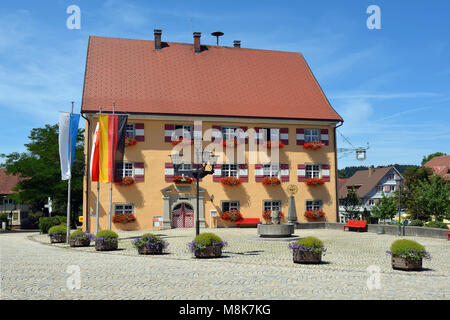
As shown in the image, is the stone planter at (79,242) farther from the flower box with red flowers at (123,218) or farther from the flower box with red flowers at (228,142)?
the flower box with red flowers at (228,142)

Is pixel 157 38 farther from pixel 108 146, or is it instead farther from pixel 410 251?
pixel 410 251

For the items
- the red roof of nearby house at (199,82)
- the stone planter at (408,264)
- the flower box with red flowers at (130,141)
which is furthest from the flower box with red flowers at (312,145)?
the stone planter at (408,264)

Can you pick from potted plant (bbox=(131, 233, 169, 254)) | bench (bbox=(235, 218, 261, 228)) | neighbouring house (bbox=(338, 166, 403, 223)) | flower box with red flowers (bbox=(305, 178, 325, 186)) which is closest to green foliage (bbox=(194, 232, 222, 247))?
potted plant (bbox=(131, 233, 169, 254))

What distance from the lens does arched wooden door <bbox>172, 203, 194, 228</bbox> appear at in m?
29.7

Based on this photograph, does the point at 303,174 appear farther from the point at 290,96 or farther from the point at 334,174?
the point at 290,96

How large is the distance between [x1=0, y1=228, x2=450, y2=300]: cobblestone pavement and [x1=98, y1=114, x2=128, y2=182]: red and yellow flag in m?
5.79

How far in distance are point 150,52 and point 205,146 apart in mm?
8476

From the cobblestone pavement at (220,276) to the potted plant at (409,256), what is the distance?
37cm

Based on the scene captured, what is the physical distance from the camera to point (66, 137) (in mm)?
21578

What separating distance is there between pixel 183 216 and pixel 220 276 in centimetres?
1891

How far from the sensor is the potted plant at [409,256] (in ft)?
40.1

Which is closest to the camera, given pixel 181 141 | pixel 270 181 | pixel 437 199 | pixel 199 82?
pixel 181 141

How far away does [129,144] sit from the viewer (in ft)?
94.2

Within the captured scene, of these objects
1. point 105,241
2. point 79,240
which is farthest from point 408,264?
point 79,240
